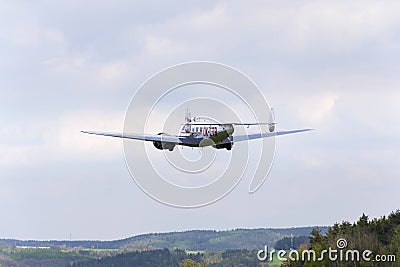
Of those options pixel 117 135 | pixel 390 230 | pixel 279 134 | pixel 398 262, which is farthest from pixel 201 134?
pixel 390 230

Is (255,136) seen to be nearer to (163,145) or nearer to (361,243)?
(163,145)

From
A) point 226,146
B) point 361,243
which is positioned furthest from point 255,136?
point 361,243

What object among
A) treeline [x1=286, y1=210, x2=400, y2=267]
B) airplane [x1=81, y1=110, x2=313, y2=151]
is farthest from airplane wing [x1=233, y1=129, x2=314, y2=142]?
treeline [x1=286, y1=210, x2=400, y2=267]

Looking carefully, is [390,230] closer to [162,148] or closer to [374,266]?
[374,266]

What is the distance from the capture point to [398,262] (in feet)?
333

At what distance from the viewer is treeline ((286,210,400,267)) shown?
107 meters

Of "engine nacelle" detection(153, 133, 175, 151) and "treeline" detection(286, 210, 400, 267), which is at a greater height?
"engine nacelle" detection(153, 133, 175, 151)

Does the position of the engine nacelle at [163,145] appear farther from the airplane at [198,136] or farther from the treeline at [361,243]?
the treeline at [361,243]

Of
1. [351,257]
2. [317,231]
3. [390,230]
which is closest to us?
[351,257]

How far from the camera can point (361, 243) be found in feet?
387

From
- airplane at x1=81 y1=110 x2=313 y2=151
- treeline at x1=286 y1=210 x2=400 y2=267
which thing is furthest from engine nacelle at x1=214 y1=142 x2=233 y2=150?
treeline at x1=286 y1=210 x2=400 y2=267

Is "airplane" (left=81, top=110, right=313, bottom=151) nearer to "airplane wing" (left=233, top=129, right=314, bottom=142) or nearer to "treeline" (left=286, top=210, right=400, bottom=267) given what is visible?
"airplane wing" (left=233, top=129, right=314, bottom=142)

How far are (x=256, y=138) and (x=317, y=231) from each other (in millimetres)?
86235

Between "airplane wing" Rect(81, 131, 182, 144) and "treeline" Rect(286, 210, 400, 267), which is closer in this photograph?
"airplane wing" Rect(81, 131, 182, 144)
